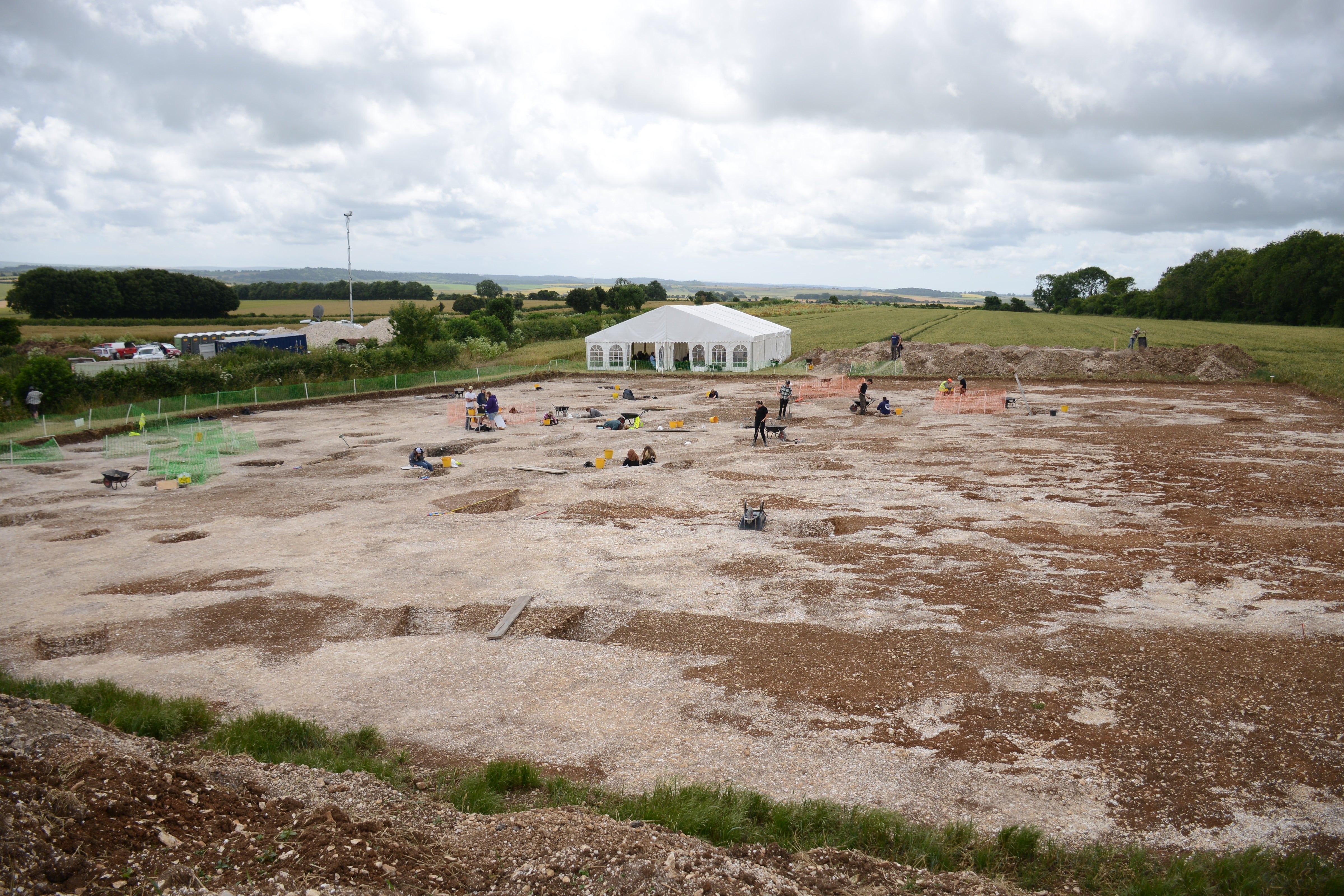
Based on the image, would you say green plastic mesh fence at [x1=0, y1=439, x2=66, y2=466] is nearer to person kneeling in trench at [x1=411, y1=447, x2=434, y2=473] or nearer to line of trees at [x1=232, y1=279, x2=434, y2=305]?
person kneeling in trench at [x1=411, y1=447, x2=434, y2=473]

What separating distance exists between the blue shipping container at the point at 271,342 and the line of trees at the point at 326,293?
84.6 meters

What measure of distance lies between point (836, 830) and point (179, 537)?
16020 mm

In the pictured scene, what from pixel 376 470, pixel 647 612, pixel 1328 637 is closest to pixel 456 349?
pixel 376 470

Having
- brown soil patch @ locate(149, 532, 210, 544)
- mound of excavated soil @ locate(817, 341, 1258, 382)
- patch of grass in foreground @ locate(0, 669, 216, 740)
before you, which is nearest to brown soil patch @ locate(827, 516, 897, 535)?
patch of grass in foreground @ locate(0, 669, 216, 740)

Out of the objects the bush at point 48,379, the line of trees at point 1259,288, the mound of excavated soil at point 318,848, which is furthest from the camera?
the line of trees at point 1259,288

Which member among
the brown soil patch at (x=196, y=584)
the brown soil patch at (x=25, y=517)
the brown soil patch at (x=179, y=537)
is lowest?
the brown soil patch at (x=196, y=584)

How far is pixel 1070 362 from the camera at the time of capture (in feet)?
157

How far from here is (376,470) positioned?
23.4m

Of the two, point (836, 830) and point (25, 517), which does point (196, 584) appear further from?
point (836, 830)

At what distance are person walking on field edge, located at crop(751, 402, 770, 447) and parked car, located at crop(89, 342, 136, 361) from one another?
177ft

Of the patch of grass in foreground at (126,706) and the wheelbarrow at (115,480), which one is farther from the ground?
the wheelbarrow at (115,480)

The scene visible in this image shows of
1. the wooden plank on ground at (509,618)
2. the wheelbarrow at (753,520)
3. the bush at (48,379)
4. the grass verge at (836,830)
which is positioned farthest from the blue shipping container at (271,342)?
the grass verge at (836,830)

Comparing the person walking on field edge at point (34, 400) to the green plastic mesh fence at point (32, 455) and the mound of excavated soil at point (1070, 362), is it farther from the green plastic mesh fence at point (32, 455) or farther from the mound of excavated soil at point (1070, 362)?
the mound of excavated soil at point (1070, 362)

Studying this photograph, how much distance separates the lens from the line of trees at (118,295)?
302 ft
